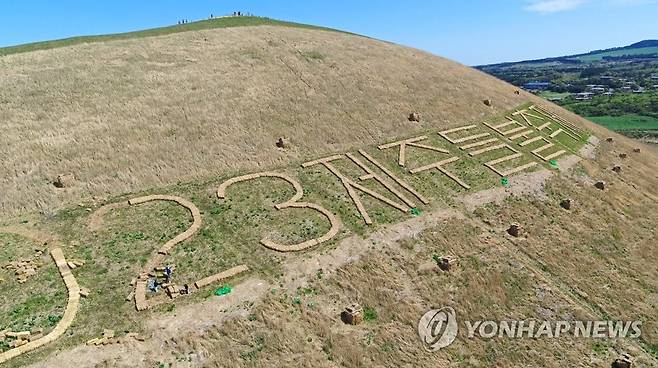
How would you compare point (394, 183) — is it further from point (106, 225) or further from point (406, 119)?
point (106, 225)

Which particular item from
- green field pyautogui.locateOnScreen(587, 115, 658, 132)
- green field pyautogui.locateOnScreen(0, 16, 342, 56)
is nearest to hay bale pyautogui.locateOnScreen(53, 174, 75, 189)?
A: green field pyautogui.locateOnScreen(0, 16, 342, 56)

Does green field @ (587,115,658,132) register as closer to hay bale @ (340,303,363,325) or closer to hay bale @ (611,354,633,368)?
hay bale @ (611,354,633,368)

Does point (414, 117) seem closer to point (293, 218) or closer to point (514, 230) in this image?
point (514, 230)

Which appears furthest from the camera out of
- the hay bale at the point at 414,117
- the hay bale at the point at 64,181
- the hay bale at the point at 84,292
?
the hay bale at the point at 414,117

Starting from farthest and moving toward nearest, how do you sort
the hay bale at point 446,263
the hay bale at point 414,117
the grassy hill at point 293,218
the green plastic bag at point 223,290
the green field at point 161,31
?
1. the green field at point 161,31
2. the hay bale at point 414,117
3. the hay bale at point 446,263
4. the green plastic bag at point 223,290
5. the grassy hill at point 293,218

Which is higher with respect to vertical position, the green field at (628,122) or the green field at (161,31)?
the green field at (161,31)

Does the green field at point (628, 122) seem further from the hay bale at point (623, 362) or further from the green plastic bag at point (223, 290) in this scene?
the green plastic bag at point (223, 290)

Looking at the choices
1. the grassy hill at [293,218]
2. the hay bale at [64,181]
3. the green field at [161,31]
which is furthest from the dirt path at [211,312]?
the green field at [161,31]
